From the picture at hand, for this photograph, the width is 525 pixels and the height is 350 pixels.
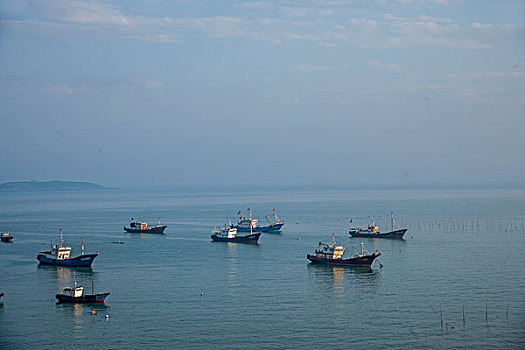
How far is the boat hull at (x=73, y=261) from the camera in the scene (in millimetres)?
77125

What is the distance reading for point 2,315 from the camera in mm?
50281

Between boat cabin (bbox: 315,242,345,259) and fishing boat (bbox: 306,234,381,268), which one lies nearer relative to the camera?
fishing boat (bbox: 306,234,381,268)

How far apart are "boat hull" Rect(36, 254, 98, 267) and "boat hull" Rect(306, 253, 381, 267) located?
29181mm

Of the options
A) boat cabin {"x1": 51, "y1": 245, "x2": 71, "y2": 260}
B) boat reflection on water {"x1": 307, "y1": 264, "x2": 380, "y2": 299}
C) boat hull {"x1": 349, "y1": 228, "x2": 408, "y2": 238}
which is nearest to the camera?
boat reflection on water {"x1": 307, "y1": 264, "x2": 380, "y2": 299}

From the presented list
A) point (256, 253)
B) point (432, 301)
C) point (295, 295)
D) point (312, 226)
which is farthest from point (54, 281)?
point (312, 226)

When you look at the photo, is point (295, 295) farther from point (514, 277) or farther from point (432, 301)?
point (514, 277)

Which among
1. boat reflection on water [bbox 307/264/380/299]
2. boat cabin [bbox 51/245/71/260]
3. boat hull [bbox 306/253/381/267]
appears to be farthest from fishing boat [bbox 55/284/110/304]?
boat hull [bbox 306/253/381/267]

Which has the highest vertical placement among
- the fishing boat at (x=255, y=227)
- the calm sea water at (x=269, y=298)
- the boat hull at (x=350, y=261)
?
the fishing boat at (x=255, y=227)

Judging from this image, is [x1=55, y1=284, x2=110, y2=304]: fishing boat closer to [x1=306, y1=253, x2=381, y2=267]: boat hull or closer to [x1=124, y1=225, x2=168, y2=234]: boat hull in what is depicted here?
[x1=306, y1=253, x2=381, y2=267]: boat hull

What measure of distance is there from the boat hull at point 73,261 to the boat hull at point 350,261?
95.7 ft

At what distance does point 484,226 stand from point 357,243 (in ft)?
115

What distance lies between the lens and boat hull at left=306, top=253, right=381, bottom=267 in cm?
7519

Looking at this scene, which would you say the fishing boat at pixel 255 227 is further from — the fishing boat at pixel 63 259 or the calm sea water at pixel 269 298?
the fishing boat at pixel 63 259

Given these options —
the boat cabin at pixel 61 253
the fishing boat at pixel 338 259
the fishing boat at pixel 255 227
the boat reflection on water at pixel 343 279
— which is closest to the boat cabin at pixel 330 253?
the fishing boat at pixel 338 259
